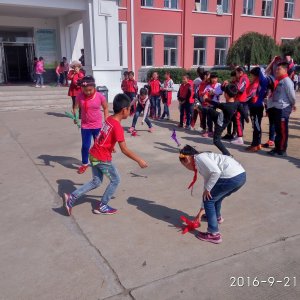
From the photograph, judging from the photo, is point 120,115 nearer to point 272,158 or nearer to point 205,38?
point 272,158

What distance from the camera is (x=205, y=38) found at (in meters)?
26.3

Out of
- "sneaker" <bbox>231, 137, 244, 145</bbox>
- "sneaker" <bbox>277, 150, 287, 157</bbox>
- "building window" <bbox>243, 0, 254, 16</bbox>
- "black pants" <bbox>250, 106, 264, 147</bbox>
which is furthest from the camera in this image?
"building window" <bbox>243, 0, 254, 16</bbox>

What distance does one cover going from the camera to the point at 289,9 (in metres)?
29.3

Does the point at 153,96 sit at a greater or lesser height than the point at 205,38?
lesser

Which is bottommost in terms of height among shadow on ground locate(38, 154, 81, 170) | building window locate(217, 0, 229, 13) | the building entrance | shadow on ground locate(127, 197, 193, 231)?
shadow on ground locate(38, 154, 81, 170)

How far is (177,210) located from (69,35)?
55.1 ft

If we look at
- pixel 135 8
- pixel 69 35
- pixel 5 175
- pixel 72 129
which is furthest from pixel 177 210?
pixel 135 8

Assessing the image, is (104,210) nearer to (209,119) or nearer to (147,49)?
(209,119)

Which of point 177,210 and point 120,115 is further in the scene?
point 177,210

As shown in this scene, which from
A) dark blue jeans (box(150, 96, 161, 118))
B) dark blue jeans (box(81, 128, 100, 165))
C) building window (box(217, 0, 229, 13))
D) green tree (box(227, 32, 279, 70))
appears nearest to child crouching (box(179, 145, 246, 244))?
dark blue jeans (box(81, 128, 100, 165))

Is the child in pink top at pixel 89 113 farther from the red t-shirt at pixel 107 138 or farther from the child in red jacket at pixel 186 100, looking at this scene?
the child in red jacket at pixel 186 100

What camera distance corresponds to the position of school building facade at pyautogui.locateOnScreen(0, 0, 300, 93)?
15.7 meters

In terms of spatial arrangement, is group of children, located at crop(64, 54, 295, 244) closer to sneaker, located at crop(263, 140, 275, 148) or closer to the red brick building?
sneaker, located at crop(263, 140, 275, 148)

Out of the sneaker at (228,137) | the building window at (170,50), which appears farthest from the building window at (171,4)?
the sneaker at (228,137)
